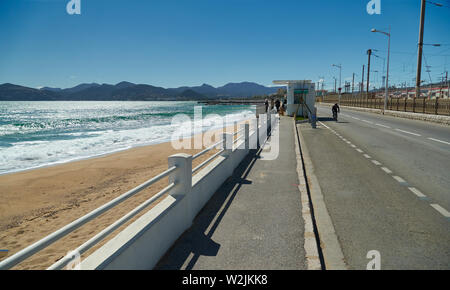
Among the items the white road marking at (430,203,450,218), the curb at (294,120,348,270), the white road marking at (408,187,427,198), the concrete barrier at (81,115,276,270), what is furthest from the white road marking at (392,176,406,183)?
the concrete barrier at (81,115,276,270)

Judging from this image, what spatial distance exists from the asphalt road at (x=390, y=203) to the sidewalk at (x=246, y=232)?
2.32ft

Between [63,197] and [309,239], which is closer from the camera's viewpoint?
[309,239]

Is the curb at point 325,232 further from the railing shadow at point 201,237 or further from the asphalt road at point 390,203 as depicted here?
the railing shadow at point 201,237

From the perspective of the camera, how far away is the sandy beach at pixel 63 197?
20.5ft

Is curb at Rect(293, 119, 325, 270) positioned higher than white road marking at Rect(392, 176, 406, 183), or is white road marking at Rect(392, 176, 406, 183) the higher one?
white road marking at Rect(392, 176, 406, 183)

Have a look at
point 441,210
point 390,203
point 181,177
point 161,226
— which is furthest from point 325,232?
point 441,210

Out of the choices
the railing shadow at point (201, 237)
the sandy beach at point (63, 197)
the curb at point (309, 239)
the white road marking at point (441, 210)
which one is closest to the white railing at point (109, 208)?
the railing shadow at point (201, 237)

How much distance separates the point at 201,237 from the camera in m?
4.27

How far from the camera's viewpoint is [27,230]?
274 inches

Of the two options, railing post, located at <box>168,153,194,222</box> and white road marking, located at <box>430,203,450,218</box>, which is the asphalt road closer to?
white road marking, located at <box>430,203,450,218</box>

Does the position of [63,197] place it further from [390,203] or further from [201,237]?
[390,203]

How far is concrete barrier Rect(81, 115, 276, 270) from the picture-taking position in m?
2.81

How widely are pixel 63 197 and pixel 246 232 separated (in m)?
7.61
